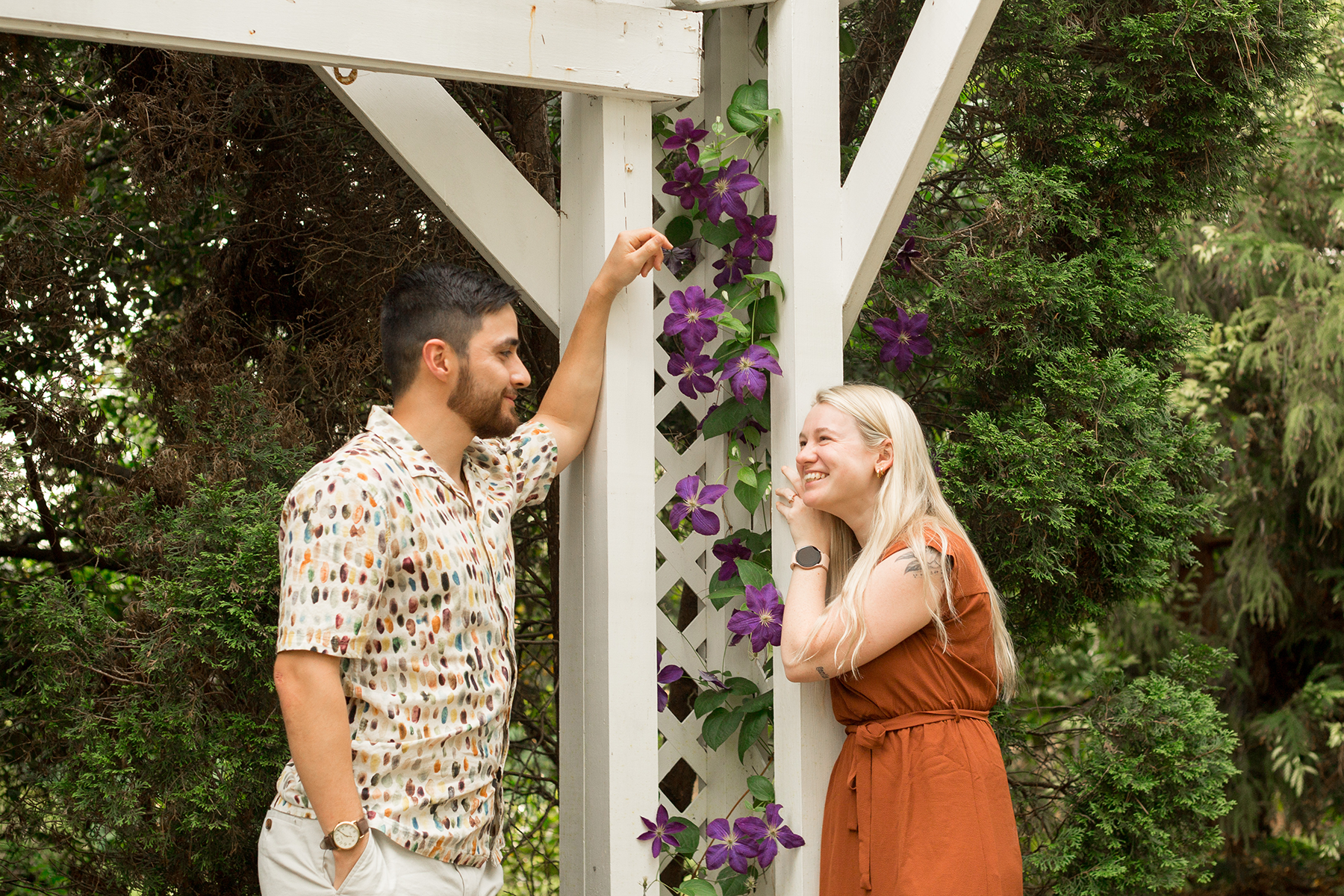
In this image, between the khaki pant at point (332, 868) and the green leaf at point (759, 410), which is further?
the green leaf at point (759, 410)

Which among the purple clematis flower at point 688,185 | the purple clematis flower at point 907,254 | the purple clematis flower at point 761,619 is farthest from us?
the purple clematis flower at point 907,254

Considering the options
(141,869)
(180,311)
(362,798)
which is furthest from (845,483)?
(180,311)

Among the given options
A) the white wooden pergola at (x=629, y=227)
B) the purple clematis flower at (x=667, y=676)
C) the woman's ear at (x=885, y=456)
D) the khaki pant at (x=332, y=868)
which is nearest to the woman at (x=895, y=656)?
the woman's ear at (x=885, y=456)

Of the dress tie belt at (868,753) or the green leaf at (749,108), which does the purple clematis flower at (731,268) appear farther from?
the dress tie belt at (868,753)

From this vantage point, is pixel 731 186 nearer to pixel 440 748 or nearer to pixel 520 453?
pixel 520 453

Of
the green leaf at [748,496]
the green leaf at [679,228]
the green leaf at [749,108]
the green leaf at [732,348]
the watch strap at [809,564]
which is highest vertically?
the green leaf at [749,108]

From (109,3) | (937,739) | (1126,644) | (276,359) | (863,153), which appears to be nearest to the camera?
(109,3)

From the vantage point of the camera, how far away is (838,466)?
6.29 feet

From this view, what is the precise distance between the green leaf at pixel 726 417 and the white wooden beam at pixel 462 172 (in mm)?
368

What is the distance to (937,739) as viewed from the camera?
1833mm

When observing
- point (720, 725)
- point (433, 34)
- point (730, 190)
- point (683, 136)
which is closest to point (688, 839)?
point (720, 725)

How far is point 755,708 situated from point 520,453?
2.19 ft

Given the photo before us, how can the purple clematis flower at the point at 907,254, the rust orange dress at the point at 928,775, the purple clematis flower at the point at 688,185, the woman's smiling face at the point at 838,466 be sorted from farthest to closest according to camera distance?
the purple clematis flower at the point at 907,254
the purple clematis flower at the point at 688,185
the woman's smiling face at the point at 838,466
the rust orange dress at the point at 928,775

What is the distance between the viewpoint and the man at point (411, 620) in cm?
156
